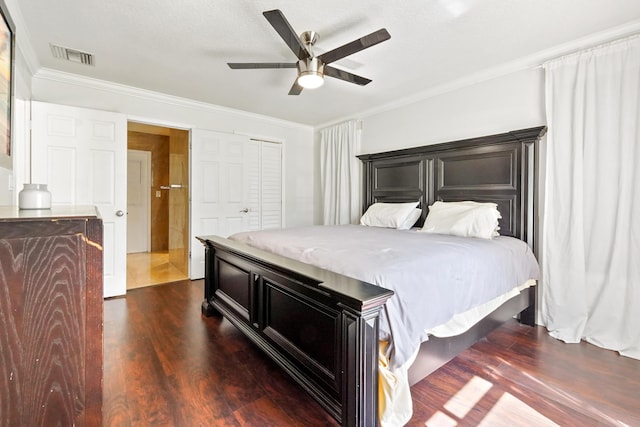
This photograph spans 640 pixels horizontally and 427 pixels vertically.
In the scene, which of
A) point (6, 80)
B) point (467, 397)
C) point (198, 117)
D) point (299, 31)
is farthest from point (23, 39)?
point (467, 397)

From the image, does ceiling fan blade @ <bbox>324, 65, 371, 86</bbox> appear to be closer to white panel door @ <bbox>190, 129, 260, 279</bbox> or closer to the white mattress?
the white mattress

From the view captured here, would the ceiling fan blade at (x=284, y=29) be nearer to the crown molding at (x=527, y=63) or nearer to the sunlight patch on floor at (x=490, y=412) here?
the crown molding at (x=527, y=63)

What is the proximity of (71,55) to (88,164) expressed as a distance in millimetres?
1062

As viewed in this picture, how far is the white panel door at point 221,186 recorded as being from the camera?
4.10 m

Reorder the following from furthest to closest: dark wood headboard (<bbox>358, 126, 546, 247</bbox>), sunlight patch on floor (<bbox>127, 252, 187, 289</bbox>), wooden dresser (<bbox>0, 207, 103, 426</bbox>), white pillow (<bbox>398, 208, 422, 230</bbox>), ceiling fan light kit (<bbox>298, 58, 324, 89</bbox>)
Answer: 1. sunlight patch on floor (<bbox>127, 252, 187, 289</bbox>)
2. white pillow (<bbox>398, 208, 422, 230</bbox>)
3. dark wood headboard (<bbox>358, 126, 546, 247</bbox>)
4. ceiling fan light kit (<bbox>298, 58, 324, 89</bbox>)
5. wooden dresser (<bbox>0, 207, 103, 426</bbox>)

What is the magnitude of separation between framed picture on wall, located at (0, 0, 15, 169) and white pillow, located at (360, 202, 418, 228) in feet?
10.6

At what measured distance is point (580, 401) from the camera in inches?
65.1

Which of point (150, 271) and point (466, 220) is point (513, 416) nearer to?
point (466, 220)

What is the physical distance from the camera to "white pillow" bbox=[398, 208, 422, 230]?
340 cm

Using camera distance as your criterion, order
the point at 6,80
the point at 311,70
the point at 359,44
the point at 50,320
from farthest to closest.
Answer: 1. the point at 311,70
2. the point at 359,44
3. the point at 6,80
4. the point at 50,320

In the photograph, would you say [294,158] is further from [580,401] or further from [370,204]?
[580,401]

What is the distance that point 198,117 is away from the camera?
4121mm

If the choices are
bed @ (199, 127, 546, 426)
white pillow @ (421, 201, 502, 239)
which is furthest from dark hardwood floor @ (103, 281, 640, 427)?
white pillow @ (421, 201, 502, 239)

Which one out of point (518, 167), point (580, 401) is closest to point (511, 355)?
point (580, 401)
